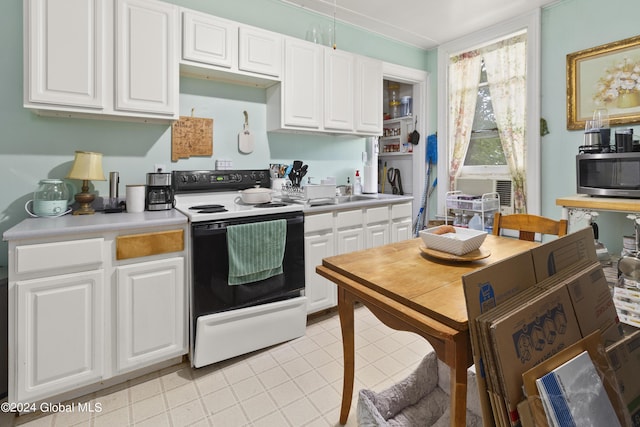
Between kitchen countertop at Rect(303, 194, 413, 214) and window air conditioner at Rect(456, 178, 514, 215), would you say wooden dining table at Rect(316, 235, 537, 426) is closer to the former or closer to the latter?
kitchen countertop at Rect(303, 194, 413, 214)

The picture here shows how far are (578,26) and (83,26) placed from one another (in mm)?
3803

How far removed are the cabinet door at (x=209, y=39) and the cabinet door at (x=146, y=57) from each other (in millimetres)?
79

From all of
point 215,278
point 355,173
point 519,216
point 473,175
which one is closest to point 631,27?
point 473,175

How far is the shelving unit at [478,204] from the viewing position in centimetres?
353

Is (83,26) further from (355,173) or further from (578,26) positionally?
(578,26)

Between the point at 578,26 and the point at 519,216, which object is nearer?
the point at 519,216

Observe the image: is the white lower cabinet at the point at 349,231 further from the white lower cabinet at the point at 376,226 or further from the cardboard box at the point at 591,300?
the cardboard box at the point at 591,300

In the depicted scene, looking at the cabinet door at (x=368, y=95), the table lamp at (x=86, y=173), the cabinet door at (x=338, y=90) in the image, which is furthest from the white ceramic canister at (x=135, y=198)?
the cabinet door at (x=368, y=95)

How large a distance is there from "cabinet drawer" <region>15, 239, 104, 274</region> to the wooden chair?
2252mm

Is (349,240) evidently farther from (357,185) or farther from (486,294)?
(486,294)

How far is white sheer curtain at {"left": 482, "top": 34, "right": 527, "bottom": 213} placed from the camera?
3389 millimetres

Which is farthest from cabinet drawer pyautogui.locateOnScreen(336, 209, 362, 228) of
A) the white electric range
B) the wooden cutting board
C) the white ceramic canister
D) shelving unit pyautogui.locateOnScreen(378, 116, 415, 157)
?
shelving unit pyautogui.locateOnScreen(378, 116, 415, 157)

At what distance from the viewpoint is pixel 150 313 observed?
1.90 meters

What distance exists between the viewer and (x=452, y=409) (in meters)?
0.96
